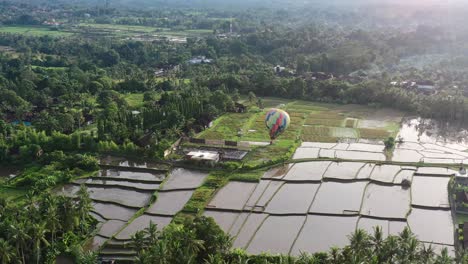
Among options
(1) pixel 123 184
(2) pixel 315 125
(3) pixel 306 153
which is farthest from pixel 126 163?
(2) pixel 315 125

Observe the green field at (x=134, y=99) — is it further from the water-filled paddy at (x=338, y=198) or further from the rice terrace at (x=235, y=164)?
the water-filled paddy at (x=338, y=198)

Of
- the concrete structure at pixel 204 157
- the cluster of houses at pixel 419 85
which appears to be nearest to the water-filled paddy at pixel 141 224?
the concrete structure at pixel 204 157

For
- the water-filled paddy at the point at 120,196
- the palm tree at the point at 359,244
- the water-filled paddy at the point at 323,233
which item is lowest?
the water-filled paddy at the point at 120,196

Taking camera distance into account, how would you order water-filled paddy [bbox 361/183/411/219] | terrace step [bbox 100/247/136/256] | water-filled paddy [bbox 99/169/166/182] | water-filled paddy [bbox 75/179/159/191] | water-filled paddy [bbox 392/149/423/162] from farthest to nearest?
water-filled paddy [bbox 392/149/423/162]
water-filled paddy [bbox 99/169/166/182]
water-filled paddy [bbox 75/179/159/191]
water-filled paddy [bbox 361/183/411/219]
terrace step [bbox 100/247/136/256]

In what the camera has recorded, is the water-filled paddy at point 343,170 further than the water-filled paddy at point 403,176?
Yes

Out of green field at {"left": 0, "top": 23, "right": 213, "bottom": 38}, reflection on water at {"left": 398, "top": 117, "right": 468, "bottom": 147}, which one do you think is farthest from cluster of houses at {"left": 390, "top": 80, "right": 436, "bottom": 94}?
green field at {"left": 0, "top": 23, "right": 213, "bottom": 38}

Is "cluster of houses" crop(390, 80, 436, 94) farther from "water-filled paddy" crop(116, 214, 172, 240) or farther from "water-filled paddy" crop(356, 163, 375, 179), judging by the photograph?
"water-filled paddy" crop(116, 214, 172, 240)

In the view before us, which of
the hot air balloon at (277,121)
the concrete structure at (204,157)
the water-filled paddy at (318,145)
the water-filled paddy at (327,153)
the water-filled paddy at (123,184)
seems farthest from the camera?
the water-filled paddy at (318,145)
